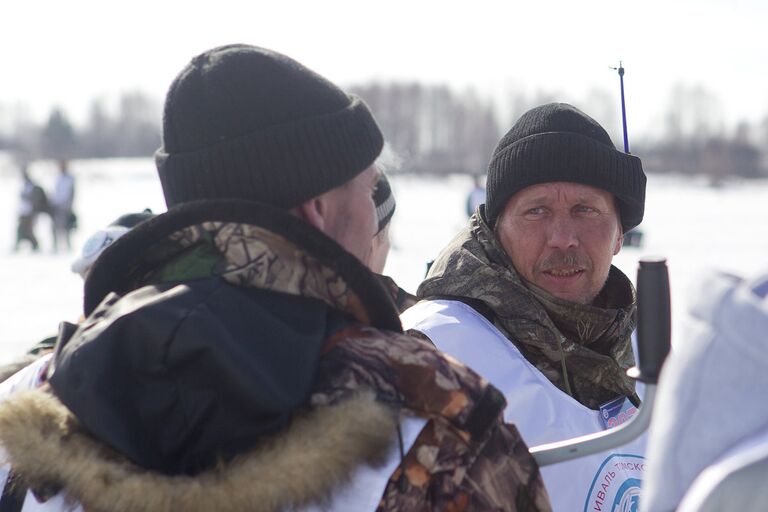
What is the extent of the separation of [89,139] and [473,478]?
100594 millimetres

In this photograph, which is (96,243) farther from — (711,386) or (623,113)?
(711,386)

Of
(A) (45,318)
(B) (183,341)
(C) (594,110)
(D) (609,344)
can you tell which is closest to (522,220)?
(D) (609,344)

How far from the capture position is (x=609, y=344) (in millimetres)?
2670

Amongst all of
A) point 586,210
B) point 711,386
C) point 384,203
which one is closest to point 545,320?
point 586,210

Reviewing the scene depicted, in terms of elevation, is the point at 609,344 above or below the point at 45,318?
above

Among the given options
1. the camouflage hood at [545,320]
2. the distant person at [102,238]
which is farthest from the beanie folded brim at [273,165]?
the distant person at [102,238]

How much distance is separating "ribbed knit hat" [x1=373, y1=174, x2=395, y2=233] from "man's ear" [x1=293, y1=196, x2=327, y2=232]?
3.34ft

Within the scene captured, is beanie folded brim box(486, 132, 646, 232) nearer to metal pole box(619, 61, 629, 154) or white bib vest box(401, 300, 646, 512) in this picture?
metal pole box(619, 61, 629, 154)

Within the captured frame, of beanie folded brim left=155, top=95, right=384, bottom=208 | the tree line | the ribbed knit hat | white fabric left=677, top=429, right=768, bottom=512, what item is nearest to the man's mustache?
the ribbed knit hat

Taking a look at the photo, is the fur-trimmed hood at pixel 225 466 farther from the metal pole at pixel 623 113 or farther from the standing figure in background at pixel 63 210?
the standing figure in background at pixel 63 210

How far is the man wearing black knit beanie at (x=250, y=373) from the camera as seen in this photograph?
3.84 feet

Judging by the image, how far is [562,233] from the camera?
271 cm

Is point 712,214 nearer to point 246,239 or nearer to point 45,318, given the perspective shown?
point 45,318

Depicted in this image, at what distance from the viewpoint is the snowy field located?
9.61m
